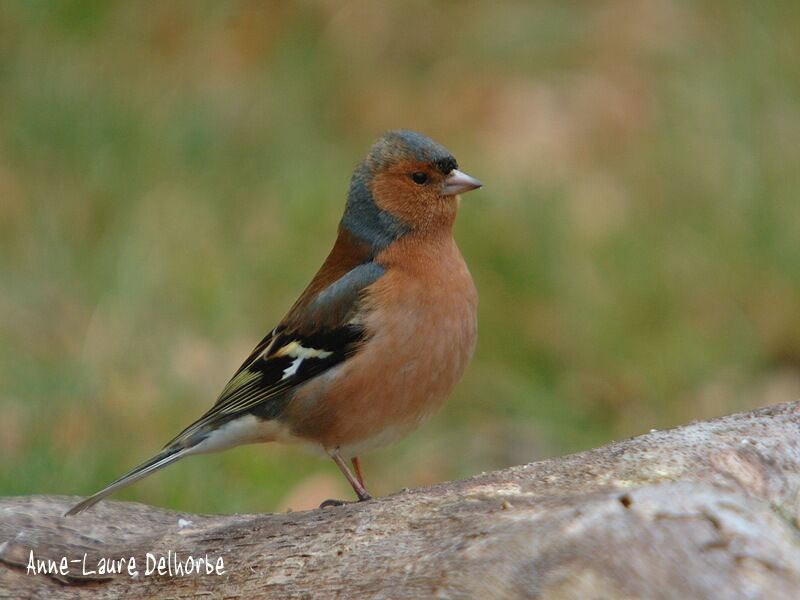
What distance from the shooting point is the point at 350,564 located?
324 centimetres

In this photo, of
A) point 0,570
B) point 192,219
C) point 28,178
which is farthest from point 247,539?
point 28,178

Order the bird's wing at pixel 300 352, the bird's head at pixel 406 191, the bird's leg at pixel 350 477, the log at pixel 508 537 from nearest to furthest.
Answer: the log at pixel 508 537, the bird's leg at pixel 350 477, the bird's wing at pixel 300 352, the bird's head at pixel 406 191

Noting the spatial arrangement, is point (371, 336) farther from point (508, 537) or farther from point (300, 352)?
point (508, 537)

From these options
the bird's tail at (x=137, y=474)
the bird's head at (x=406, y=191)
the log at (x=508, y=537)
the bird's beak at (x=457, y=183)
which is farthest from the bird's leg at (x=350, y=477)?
the bird's beak at (x=457, y=183)

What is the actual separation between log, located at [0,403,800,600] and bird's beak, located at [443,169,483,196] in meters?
1.62

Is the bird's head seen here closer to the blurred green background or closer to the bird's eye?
the bird's eye

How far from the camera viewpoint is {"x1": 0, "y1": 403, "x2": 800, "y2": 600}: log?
275 cm

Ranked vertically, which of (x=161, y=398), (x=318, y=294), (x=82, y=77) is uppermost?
(x=82, y=77)

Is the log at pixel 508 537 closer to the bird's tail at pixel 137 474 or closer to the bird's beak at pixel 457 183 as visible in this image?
the bird's tail at pixel 137 474

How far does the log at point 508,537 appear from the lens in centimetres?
A: 275

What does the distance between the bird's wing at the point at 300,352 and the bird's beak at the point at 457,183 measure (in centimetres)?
44

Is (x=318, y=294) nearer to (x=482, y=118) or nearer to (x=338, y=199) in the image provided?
(x=338, y=199)

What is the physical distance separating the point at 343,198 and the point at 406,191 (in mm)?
3302

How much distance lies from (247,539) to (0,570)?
0.69 meters
